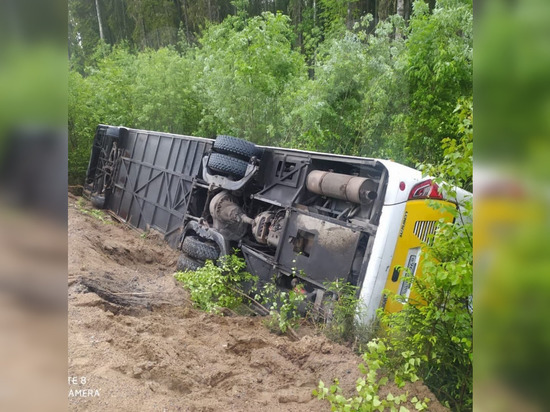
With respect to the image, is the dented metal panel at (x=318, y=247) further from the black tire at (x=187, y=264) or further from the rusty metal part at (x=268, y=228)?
the black tire at (x=187, y=264)

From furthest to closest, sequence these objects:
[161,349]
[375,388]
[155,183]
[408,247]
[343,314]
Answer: [155,183], [161,349], [343,314], [408,247], [375,388]

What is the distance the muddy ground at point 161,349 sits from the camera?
2.42 metres

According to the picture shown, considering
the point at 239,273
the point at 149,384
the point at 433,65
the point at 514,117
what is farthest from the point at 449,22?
the point at 149,384

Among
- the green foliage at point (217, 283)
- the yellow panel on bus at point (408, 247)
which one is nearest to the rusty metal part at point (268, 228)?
the green foliage at point (217, 283)

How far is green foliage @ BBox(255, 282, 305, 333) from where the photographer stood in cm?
283

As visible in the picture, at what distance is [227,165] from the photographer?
321 cm

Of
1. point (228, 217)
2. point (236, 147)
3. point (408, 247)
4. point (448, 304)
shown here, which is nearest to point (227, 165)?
point (236, 147)

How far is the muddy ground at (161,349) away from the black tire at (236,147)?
2.48ft

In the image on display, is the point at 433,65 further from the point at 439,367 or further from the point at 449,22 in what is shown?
the point at 439,367

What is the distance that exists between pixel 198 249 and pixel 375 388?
1.49 m

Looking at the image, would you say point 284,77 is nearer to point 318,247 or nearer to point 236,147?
point 236,147

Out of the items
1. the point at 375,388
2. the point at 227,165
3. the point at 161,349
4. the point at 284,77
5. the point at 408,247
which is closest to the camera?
the point at 375,388

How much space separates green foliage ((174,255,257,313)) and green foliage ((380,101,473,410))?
39.8 inches

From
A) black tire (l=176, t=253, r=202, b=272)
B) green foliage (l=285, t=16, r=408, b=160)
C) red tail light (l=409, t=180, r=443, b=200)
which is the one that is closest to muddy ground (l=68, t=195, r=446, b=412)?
black tire (l=176, t=253, r=202, b=272)
